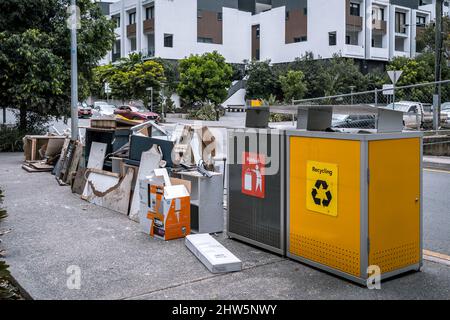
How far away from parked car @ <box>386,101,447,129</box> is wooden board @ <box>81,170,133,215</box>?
15.4 metres

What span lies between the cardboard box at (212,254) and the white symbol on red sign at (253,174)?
73 cm

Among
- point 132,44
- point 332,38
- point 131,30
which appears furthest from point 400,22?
point 132,44

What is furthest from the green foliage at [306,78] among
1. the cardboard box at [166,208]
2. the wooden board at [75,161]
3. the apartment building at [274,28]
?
the cardboard box at [166,208]

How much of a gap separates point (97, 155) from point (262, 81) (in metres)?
41.9

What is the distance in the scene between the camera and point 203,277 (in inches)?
204

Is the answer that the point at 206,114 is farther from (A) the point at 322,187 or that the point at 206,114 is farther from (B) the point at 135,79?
(A) the point at 322,187

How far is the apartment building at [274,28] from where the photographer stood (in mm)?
50156

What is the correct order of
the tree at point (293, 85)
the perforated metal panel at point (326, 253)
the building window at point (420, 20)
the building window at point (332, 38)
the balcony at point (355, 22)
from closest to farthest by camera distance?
the perforated metal panel at point (326, 253) < the tree at point (293, 85) < the balcony at point (355, 22) < the building window at point (332, 38) < the building window at point (420, 20)

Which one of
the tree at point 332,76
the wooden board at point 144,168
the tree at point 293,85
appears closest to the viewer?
the wooden board at point 144,168

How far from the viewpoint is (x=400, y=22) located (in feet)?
182

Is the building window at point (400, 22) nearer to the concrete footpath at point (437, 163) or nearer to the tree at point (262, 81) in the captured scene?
the tree at point (262, 81)

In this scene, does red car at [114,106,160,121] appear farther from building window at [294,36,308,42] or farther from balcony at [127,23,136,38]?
building window at [294,36,308,42]

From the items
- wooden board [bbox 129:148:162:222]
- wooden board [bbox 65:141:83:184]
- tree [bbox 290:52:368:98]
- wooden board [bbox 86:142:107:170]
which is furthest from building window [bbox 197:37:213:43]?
wooden board [bbox 129:148:162:222]
